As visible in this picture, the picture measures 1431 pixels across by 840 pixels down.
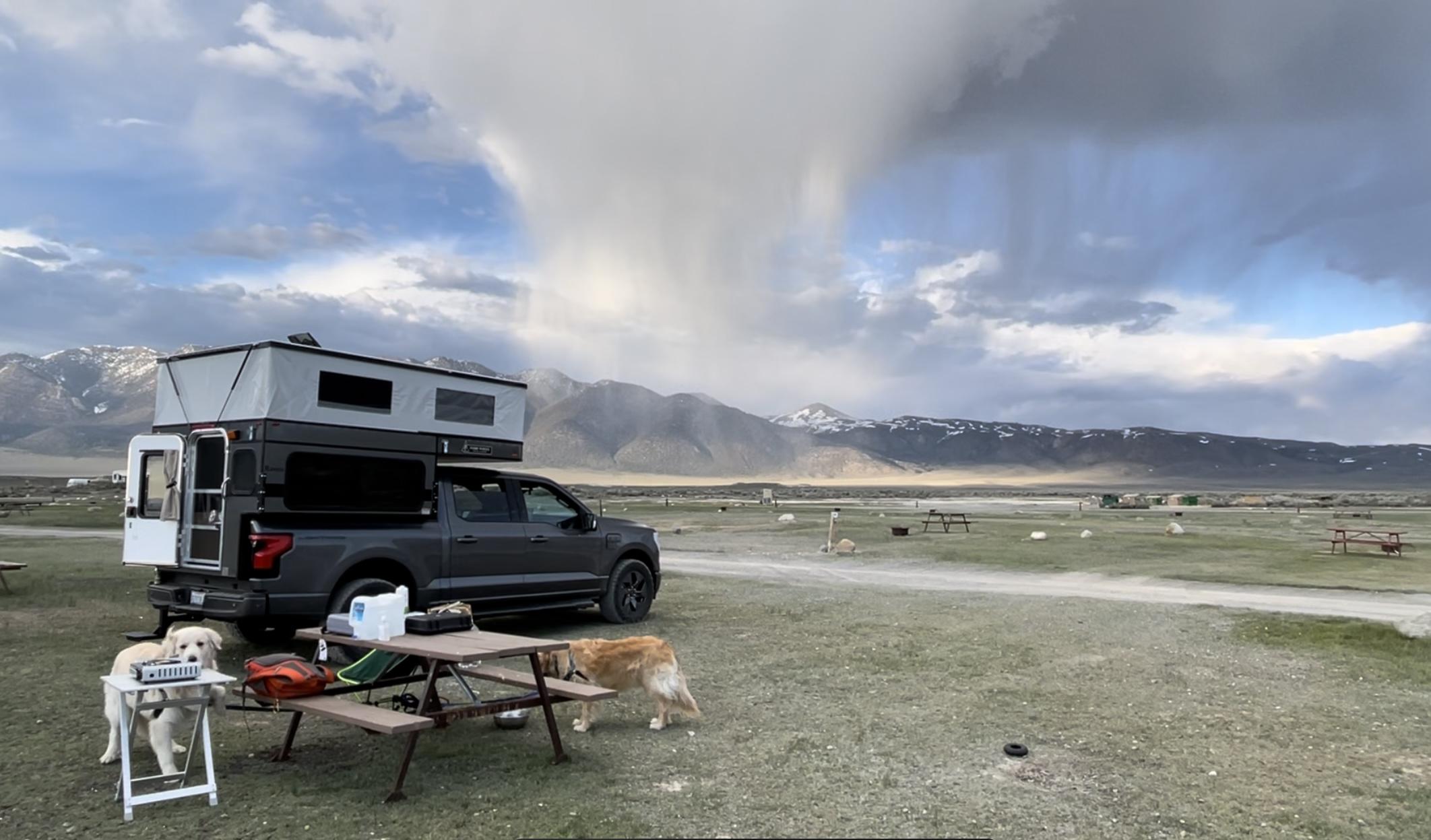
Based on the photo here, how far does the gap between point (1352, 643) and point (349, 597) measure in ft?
37.9

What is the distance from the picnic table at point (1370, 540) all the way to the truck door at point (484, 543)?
80.9 ft

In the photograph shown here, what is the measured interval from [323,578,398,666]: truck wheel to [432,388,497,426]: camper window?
203 centimetres

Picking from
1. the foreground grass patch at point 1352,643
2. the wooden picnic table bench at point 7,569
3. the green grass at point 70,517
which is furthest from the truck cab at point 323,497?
the green grass at point 70,517

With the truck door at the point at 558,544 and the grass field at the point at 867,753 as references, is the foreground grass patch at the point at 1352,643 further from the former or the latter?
the truck door at the point at 558,544

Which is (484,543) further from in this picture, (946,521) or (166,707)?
(946,521)

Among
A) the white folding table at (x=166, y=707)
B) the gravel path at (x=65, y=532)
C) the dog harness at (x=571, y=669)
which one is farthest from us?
the gravel path at (x=65, y=532)

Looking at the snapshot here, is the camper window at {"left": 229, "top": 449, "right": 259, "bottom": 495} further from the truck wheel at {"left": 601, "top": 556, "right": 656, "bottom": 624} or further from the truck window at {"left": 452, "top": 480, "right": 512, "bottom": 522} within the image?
the truck wheel at {"left": 601, "top": 556, "right": 656, "bottom": 624}

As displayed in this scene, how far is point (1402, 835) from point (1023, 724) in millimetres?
2544

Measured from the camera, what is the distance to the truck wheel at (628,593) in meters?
11.8

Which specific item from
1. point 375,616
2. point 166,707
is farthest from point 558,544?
point 166,707

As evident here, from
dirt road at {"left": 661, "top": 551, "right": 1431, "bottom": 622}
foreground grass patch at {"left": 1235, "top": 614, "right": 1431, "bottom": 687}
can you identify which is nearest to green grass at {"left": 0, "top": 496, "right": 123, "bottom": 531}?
dirt road at {"left": 661, "top": 551, "right": 1431, "bottom": 622}

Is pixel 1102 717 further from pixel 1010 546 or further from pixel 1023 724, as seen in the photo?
pixel 1010 546

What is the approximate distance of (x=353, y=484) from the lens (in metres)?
9.45

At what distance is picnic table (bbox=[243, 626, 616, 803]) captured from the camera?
538 cm
